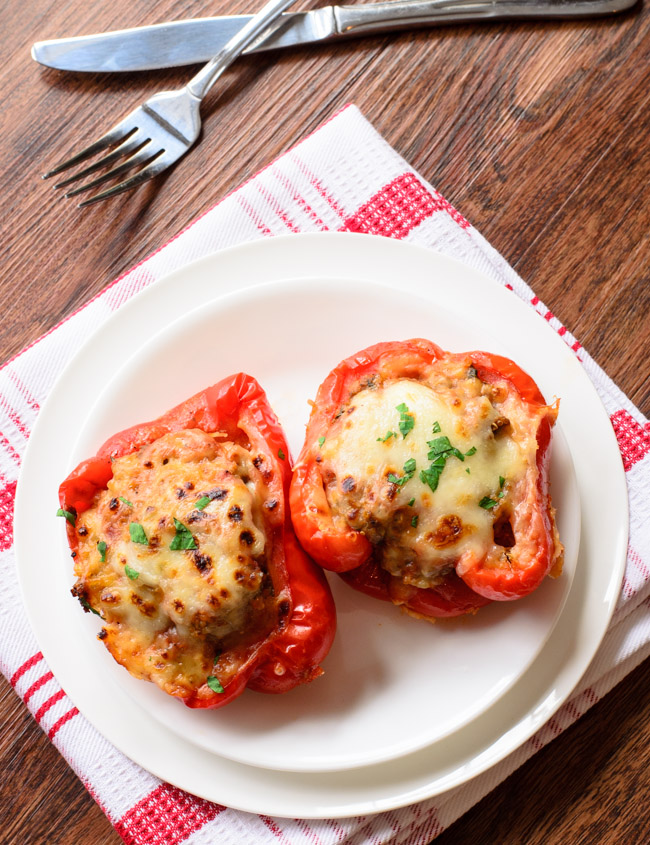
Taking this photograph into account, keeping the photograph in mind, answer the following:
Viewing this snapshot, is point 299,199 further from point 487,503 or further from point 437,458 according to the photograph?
point 487,503

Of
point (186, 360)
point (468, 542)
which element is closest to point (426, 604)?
point (468, 542)

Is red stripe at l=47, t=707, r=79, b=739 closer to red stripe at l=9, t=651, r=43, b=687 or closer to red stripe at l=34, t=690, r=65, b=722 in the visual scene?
red stripe at l=34, t=690, r=65, b=722

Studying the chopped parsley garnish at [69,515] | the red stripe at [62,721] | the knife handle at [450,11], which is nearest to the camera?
the chopped parsley garnish at [69,515]

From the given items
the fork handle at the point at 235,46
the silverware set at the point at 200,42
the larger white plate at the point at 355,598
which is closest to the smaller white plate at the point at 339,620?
the larger white plate at the point at 355,598

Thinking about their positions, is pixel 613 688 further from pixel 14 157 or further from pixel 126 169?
pixel 14 157

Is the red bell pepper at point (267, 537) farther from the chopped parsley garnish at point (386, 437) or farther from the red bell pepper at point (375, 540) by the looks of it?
the chopped parsley garnish at point (386, 437)

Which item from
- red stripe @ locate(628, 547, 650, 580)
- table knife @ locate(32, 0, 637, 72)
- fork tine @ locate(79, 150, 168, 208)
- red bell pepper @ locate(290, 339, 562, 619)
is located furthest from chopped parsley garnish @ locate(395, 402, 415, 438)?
table knife @ locate(32, 0, 637, 72)
